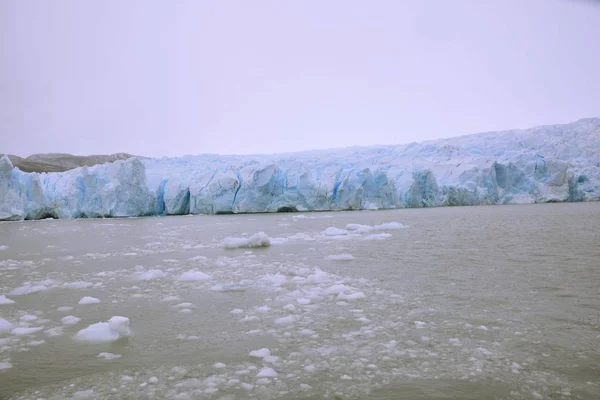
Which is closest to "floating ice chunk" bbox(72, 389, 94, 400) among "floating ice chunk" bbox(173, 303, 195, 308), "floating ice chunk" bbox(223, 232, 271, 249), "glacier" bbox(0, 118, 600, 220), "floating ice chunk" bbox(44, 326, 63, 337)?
"floating ice chunk" bbox(44, 326, 63, 337)

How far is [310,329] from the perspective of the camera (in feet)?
9.97

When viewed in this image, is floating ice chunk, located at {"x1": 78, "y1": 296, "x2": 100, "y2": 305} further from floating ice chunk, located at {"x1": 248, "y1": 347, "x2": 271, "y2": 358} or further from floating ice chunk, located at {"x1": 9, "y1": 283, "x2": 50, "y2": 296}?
floating ice chunk, located at {"x1": 248, "y1": 347, "x2": 271, "y2": 358}

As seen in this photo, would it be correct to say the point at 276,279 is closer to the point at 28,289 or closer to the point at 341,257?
the point at 341,257

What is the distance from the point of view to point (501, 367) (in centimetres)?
227

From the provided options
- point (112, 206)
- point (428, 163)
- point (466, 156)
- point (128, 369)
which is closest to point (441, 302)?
point (128, 369)

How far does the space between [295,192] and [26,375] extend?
1952 centimetres

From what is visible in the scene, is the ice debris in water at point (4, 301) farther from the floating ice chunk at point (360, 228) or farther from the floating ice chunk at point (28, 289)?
the floating ice chunk at point (360, 228)

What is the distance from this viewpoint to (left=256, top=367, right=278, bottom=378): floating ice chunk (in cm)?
226

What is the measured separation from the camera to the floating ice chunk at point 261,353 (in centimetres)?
255

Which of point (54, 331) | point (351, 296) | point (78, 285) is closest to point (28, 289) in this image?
point (78, 285)

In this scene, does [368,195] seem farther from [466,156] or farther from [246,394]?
[246,394]

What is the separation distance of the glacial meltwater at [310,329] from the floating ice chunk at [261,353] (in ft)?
0.04

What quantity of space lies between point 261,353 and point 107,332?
3.97 feet

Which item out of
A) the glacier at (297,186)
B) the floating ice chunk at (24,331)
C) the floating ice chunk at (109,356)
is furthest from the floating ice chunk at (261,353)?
the glacier at (297,186)
